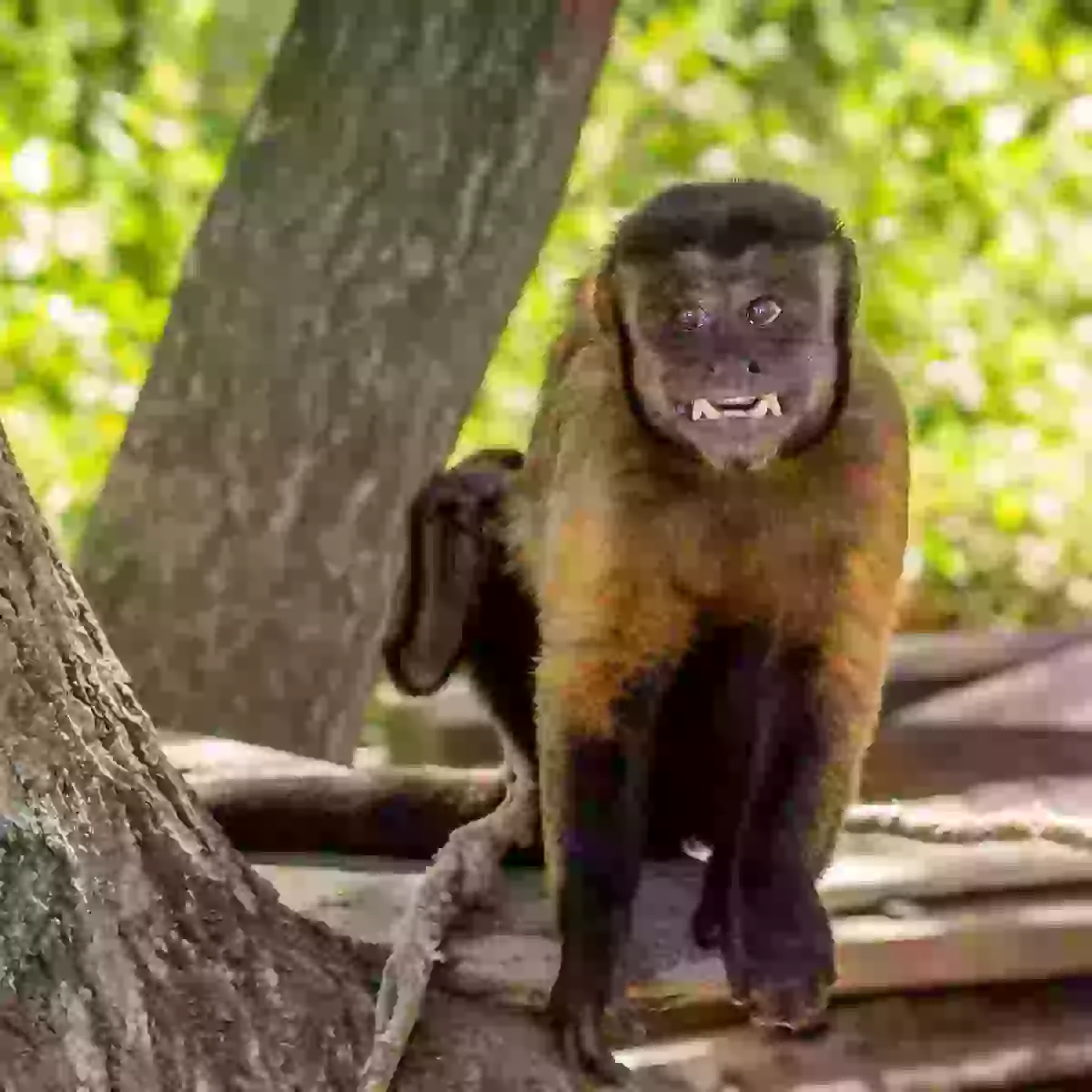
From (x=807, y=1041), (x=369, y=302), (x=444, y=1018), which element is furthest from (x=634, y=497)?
(x=369, y=302)

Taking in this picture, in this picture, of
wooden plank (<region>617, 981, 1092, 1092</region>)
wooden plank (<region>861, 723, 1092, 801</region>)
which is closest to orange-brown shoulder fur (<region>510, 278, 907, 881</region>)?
wooden plank (<region>617, 981, 1092, 1092</region>)

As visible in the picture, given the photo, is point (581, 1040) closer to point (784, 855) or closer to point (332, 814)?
point (784, 855)

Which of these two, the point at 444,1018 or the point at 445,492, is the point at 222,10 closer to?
the point at 445,492

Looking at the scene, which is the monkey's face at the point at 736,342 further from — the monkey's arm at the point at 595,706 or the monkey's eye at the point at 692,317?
the monkey's arm at the point at 595,706

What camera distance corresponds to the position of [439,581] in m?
1.77

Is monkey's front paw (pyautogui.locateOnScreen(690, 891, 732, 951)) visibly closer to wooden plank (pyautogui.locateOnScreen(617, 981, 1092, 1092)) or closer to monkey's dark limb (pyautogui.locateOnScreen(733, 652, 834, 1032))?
monkey's dark limb (pyautogui.locateOnScreen(733, 652, 834, 1032))

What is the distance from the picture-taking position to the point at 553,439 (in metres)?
1.62

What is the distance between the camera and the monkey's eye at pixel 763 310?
134 centimetres

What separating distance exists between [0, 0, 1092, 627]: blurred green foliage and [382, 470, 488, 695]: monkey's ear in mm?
1765

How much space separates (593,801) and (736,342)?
454 millimetres

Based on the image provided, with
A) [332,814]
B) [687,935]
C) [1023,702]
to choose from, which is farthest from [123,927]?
[1023,702]

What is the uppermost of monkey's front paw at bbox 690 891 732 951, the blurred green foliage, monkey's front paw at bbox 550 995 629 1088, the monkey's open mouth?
the blurred green foliage

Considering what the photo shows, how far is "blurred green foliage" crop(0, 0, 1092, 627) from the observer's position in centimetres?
365

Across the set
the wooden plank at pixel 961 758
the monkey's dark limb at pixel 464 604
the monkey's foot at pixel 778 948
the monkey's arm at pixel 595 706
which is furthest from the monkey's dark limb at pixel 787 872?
the wooden plank at pixel 961 758
